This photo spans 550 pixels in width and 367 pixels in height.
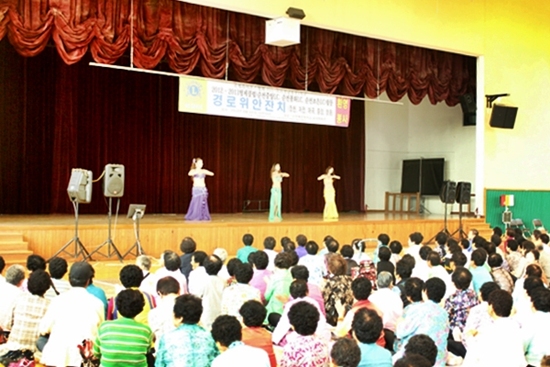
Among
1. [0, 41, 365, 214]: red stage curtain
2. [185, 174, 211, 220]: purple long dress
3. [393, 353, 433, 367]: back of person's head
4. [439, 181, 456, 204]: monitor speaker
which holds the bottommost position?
[393, 353, 433, 367]: back of person's head

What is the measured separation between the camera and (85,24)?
379 inches

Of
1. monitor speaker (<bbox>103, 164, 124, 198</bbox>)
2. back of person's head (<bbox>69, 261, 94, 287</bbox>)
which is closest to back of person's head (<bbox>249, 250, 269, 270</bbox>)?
back of person's head (<bbox>69, 261, 94, 287</bbox>)

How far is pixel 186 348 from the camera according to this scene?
3.36m

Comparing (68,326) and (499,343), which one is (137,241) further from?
(499,343)

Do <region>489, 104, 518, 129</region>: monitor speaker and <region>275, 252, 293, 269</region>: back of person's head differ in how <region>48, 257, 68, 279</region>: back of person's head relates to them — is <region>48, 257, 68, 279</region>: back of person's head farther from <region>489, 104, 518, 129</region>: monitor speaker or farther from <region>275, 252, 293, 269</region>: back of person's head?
<region>489, 104, 518, 129</region>: monitor speaker

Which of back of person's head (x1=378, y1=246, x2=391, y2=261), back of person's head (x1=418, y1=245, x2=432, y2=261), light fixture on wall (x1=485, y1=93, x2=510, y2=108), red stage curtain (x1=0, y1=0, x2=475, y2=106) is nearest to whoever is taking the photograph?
back of person's head (x1=378, y1=246, x2=391, y2=261)

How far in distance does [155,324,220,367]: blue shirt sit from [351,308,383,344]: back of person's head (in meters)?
0.76

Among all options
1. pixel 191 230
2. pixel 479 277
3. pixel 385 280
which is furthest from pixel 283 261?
pixel 191 230

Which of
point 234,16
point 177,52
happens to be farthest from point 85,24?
point 234,16

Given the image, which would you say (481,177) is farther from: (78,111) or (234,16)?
(78,111)

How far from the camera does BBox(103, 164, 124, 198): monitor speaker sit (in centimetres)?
889

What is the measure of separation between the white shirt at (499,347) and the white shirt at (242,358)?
1366 millimetres

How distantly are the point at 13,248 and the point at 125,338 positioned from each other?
18.3 feet

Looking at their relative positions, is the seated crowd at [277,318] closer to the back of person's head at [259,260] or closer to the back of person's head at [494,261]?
the back of person's head at [259,260]
